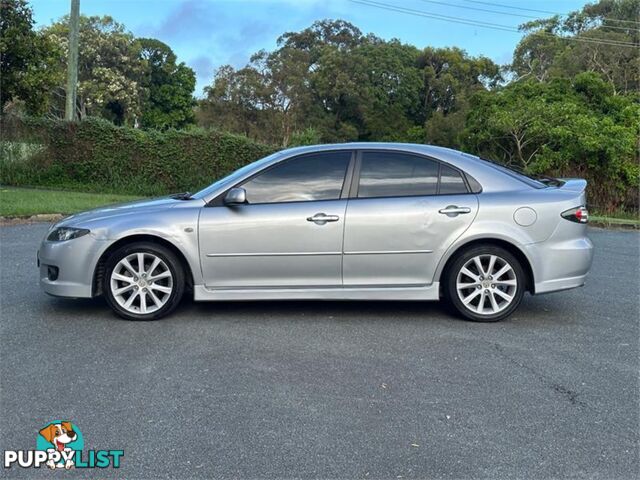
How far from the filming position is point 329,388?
12.7 ft

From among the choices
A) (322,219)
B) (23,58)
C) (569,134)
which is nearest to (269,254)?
(322,219)

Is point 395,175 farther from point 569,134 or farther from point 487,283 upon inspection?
point 569,134

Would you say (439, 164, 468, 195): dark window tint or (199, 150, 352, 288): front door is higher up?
(439, 164, 468, 195): dark window tint

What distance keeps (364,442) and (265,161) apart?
306cm

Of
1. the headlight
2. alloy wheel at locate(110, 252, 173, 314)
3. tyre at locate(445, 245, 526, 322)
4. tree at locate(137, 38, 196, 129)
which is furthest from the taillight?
tree at locate(137, 38, 196, 129)

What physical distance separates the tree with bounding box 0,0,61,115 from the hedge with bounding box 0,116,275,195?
1.53 meters

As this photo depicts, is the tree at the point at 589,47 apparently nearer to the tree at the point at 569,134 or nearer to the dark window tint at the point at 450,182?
the tree at the point at 569,134

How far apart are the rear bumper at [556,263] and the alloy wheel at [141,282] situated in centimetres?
324

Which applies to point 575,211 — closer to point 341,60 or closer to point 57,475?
point 57,475

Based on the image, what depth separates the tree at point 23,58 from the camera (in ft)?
52.8

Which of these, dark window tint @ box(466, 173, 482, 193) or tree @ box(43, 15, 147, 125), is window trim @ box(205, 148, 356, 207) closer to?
dark window tint @ box(466, 173, 482, 193)

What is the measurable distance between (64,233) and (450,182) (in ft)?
11.5

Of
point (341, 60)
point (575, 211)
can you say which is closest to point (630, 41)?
point (341, 60)

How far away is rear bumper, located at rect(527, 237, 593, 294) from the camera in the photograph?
17.5ft
